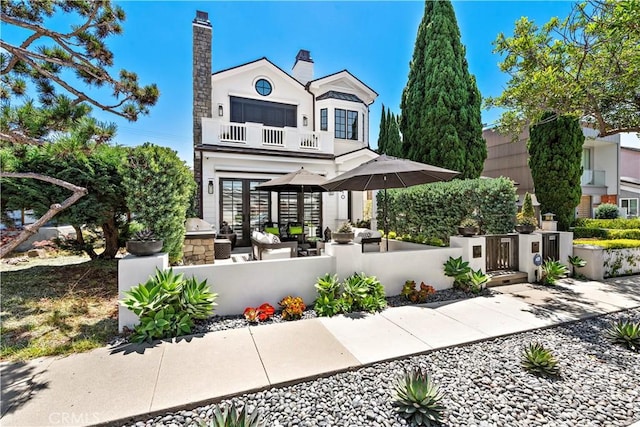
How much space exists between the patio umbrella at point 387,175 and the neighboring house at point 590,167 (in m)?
16.3

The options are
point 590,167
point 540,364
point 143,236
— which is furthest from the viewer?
point 590,167

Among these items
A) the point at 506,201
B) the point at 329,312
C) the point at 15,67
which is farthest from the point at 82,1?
the point at 506,201

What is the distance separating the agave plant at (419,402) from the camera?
2.69m

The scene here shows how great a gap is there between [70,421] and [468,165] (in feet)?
41.7

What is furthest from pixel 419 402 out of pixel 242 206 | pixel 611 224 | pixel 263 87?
pixel 611 224

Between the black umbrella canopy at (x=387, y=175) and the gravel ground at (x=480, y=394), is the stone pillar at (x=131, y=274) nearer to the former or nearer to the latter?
the gravel ground at (x=480, y=394)

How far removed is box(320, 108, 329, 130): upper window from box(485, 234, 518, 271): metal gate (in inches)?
394

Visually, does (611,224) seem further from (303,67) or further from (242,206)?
(242,206)

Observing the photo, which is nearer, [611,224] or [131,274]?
[131,274]

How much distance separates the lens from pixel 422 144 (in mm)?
11641

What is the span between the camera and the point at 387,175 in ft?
24.2

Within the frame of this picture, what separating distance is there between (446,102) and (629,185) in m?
21.2

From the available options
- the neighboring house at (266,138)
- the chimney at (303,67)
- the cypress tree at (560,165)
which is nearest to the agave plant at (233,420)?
the neighboring house at (266,138)

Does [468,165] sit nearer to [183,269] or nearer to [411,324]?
[411,324]
